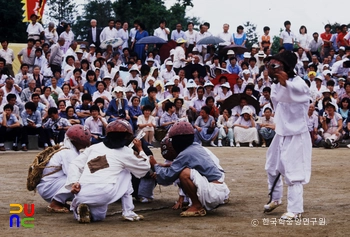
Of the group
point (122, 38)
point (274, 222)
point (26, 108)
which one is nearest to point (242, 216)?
point (274, 222)

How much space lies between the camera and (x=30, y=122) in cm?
1666

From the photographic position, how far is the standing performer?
25.9 feet

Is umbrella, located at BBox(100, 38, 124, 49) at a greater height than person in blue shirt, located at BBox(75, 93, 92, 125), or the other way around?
umbrella, located at BBox(100, 38, 124, 49)

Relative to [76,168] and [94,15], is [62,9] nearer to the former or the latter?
[94,15]

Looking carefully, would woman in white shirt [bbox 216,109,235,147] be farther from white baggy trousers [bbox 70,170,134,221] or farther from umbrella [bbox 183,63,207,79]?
white baggy trousers [bbox 70,170,134,221]

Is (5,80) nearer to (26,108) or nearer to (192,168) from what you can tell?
(26,108)

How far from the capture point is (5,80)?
1861 centimetres

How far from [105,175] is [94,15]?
44.7 m

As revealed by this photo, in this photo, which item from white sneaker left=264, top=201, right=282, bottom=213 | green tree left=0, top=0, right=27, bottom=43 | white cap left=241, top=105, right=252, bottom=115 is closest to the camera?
white sneaker left=264, top=201, right=282, bottom=213

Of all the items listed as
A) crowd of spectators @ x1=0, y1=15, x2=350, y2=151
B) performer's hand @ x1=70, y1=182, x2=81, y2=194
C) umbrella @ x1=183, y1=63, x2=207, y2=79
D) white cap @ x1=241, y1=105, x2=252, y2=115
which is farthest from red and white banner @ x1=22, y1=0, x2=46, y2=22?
performer's hand @ x1=70, y1=182, x2=81, y2=194

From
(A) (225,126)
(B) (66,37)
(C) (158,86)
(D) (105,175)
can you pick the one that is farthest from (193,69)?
(D) (105,175)

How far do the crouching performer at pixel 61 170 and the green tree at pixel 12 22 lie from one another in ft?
74.7

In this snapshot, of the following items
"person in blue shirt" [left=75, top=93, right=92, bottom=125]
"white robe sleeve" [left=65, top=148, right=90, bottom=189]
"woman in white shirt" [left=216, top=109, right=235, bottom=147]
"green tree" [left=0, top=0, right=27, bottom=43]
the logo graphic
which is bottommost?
"woman in white shirt" [left=216, top=109, right=235, bottom=147]

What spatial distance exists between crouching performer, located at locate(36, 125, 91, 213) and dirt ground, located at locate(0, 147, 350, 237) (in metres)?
0.21
